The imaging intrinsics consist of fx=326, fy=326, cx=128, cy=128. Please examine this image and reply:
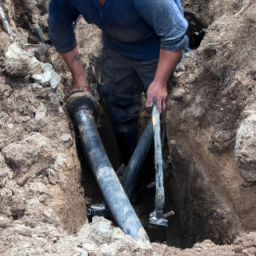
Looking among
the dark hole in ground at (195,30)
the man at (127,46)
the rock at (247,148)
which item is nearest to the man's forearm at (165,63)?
the man at (127,46)

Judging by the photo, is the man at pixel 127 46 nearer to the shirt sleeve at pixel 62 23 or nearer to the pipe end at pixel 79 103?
the shirt sleeve at pixel 62 23

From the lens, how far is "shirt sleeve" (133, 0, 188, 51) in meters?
1.79

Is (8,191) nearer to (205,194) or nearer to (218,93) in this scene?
(205,194)

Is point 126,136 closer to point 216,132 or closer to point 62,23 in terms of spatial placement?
point 216,132

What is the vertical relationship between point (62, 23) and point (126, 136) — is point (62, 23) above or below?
above

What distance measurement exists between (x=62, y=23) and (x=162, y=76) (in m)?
0.82

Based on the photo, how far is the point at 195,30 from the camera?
3.18 m

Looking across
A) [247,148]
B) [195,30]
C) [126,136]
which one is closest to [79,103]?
[126,136]

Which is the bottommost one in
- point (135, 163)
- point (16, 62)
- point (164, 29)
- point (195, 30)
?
point (135, 163)

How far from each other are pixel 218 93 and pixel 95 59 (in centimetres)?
119

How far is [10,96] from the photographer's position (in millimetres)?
2230

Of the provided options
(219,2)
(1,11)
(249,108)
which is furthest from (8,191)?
(219,2)

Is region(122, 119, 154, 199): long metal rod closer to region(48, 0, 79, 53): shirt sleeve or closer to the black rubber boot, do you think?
the black rubber boot

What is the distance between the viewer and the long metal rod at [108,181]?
1705 millimetres
